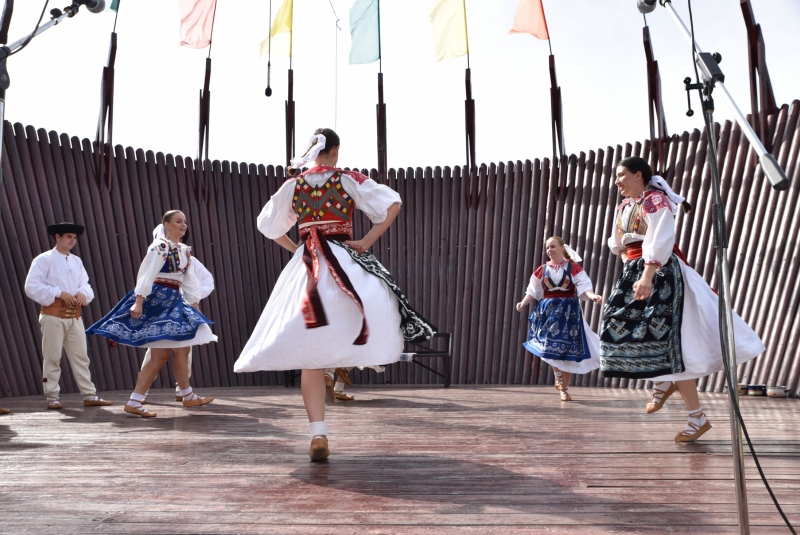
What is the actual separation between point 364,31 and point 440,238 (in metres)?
3.30

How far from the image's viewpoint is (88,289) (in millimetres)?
6402

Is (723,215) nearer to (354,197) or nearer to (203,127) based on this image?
(354,197)

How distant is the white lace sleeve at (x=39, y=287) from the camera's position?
606cm

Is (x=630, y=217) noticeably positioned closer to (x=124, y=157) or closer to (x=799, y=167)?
(x=799, y=167)

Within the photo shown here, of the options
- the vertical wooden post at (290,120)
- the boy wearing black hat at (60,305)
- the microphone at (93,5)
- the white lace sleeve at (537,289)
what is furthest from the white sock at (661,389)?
the vertical wooden post at (290,120)

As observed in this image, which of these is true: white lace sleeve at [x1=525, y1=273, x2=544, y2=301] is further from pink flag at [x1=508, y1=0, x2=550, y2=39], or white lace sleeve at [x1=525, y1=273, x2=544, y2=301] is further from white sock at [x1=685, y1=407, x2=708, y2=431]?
pink flag at [x1=508, y1=0, x2=550, y2=39]

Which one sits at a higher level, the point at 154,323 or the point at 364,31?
the point at 364,31

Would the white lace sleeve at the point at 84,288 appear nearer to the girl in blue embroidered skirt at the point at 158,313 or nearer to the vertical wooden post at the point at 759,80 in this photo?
the girl in blue embroidered skirt at the point at 158,313

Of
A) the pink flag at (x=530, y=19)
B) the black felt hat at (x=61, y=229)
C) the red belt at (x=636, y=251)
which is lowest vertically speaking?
the red belt at (x=636, y=251)

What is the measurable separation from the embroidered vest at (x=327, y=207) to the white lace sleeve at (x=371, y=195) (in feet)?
0.12

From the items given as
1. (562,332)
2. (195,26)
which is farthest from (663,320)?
(195,26)

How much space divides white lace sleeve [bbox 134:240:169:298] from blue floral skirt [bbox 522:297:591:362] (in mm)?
3493

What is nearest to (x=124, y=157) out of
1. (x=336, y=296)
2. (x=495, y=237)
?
(x=495, y=237)

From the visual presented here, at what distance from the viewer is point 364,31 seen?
1022 cm
